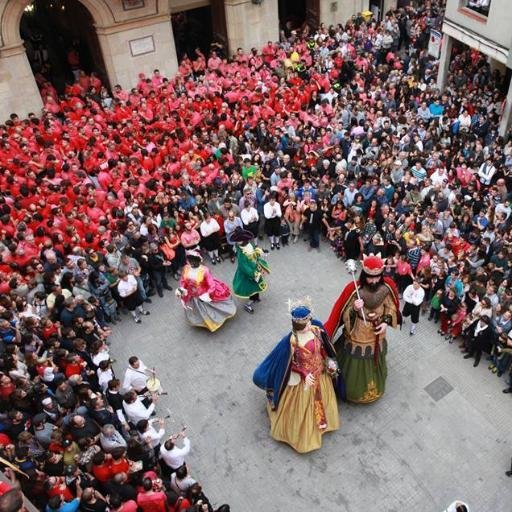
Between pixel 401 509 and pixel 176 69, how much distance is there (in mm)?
14474

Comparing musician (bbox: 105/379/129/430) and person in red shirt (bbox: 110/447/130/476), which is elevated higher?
person in red shirt (bbox: 110/447/130/476)

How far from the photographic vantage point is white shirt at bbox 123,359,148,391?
8023 millimetres

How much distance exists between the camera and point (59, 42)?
19.3 m

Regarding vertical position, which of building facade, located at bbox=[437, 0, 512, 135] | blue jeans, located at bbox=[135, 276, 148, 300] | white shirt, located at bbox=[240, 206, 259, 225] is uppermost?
building facade, located at bbox=[437, 0, 512, 135]

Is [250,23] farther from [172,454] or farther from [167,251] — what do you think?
[172,454]

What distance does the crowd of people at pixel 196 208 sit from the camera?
7.18 meters

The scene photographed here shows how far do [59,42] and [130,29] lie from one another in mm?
4689

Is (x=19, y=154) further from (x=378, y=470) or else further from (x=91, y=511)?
(x=378, y=470)

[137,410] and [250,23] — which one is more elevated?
[250,23]

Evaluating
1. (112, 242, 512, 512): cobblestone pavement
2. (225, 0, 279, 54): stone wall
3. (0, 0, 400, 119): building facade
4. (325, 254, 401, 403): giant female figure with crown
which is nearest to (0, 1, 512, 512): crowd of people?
(112, 242, 512, 512): cobblestone pavement

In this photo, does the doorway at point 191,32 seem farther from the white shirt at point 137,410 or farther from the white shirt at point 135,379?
the white shirt at point 137,410

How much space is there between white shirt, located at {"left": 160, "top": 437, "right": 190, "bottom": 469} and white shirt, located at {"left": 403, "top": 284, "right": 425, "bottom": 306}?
4.56m

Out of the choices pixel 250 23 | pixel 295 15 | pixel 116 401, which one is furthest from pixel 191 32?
pixel 116 401

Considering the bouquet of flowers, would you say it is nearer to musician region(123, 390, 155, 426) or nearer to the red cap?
the red cap
